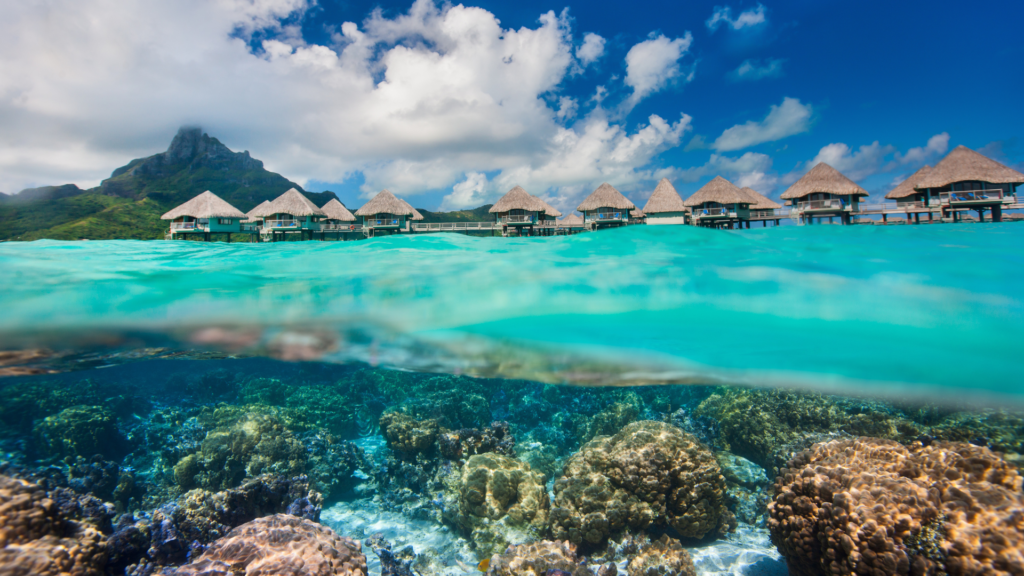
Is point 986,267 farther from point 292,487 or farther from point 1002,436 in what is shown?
point 292,487

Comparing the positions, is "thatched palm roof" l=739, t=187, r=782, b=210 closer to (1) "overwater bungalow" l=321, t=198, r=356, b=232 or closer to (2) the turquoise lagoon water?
(2) the turquoise lagoon water

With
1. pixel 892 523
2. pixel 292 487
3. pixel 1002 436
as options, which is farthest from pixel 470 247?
pixel 1002 436

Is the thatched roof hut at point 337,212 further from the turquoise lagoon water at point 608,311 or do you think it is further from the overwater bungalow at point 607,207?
the turquoise lagoon water at point 608,311

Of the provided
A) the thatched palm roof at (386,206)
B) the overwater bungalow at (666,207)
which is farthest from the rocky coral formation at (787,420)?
the thatched palm roof at (386,206)

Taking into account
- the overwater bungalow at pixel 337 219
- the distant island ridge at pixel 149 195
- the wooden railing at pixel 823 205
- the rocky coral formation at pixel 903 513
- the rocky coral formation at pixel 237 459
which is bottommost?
the rocky coral formation at pixel 237 459

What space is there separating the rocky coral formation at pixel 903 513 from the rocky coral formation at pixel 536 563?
3.22 metres

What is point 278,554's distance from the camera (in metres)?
5.14

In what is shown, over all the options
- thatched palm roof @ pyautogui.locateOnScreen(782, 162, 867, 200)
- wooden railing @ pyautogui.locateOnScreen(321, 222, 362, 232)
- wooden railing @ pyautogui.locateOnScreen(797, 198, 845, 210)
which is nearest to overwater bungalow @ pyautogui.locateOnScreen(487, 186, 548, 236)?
wooden railing @ pyautogui.locateOnScreen(321, 222, 362, 232)

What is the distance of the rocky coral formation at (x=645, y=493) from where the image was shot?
7723 millimetres

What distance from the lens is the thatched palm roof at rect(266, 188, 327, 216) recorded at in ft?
111

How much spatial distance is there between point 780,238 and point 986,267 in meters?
4.58

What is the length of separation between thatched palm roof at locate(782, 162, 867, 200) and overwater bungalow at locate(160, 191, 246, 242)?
4493 cm

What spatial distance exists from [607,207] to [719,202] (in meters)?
8.73

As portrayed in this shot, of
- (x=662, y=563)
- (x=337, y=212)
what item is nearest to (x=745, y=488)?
(x=662, y=563)
